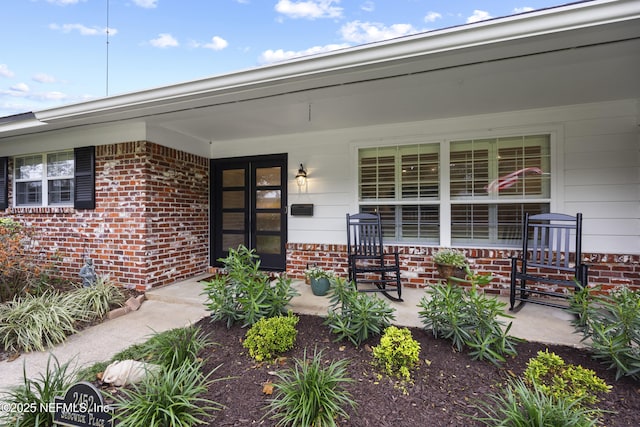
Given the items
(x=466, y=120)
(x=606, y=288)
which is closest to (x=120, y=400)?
(x=466, y=120)

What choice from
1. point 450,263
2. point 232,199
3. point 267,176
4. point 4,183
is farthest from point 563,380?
point 4,183

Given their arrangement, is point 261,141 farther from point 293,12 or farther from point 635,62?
point 635,62

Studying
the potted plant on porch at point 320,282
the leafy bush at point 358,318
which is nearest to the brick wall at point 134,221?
the potted plant on porch at point 320,282

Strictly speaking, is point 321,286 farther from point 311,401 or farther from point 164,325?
point 311,401

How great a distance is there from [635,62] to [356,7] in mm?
3966

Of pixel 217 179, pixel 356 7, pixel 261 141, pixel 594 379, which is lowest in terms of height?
pixel 594 379

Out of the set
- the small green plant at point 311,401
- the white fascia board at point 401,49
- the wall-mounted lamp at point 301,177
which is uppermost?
the white fascia board at point 401,49

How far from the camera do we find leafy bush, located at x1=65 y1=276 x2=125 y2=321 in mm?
2943

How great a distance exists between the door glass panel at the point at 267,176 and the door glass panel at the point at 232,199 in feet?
1.28

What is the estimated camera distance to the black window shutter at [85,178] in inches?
158

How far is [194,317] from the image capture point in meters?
2.99

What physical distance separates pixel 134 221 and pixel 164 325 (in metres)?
1.65

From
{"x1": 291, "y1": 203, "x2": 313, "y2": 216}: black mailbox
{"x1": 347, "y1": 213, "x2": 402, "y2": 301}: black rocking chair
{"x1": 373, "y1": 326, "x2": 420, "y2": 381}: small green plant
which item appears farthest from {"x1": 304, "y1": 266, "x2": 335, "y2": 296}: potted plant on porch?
{"x1": 373, "y1": 326, "x2": 420, "y2": 381}: small green plant

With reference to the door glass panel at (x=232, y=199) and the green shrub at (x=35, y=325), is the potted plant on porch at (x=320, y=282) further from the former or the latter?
the green shrub at (x=35, y=325)
